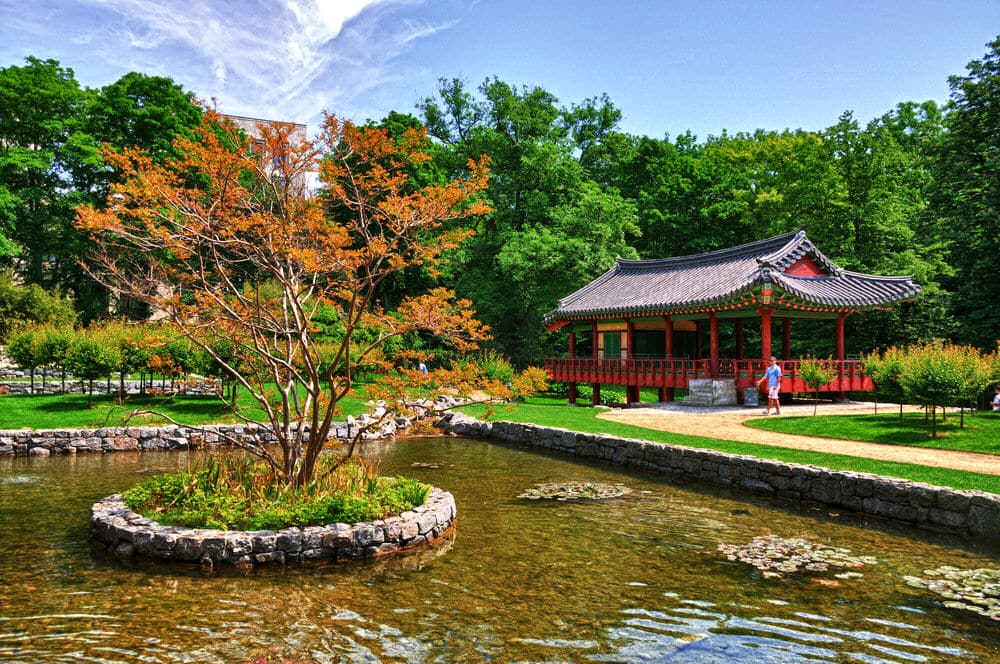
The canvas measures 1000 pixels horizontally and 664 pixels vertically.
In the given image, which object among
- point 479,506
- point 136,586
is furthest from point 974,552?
point 136,586

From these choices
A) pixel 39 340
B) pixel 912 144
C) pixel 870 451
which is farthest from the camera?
pixel 912 144

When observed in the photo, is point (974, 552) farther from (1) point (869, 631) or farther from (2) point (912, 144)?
(2) point (912, 144)

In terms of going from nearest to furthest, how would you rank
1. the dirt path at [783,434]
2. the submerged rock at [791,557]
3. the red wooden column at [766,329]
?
the submerged rock at [791,557], the dirt path at [783,434], the red wooden column at [766,329]

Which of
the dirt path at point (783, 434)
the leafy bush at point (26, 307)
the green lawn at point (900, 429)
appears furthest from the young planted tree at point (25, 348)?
the green lawn at point (900, 429)

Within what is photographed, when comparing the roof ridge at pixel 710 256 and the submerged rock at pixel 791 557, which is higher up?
the roof ridge at pixel 710 256

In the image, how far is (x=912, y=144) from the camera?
39.6 m

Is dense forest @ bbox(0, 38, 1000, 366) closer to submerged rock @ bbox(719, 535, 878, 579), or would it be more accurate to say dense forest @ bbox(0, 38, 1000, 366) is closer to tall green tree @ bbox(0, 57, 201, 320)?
tall green tree @ bbox(0, 57, 201, 320)

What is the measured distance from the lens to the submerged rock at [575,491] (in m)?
12.1

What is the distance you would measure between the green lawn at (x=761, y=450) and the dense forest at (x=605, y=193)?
9.53m

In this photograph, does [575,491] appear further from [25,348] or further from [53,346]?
[25,348]

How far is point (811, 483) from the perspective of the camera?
1161 cm

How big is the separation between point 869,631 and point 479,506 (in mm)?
6492

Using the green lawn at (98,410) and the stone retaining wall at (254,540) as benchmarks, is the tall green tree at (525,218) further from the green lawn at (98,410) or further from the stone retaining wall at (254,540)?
the stone retaining wall at (254,540)

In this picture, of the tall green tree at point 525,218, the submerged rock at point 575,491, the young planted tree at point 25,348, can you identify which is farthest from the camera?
the tall green tree at point 525,218
